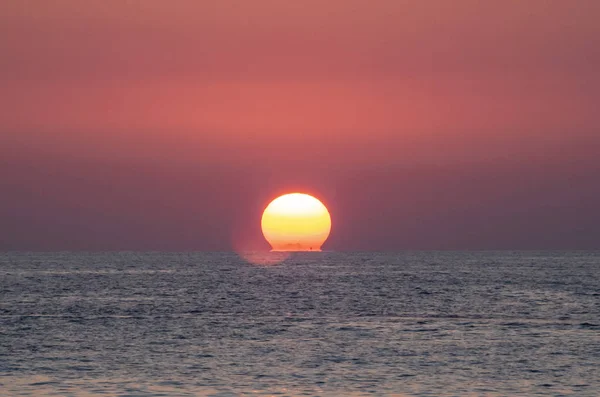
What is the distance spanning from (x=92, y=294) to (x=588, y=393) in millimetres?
73915

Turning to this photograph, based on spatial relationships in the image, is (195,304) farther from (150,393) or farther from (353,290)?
(150,393)

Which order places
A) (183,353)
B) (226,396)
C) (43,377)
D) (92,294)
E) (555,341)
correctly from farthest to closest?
(92,294) < (555,341) < (183,353) < (43,377) < (226,396)

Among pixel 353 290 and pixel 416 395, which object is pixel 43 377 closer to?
pixel 416 395

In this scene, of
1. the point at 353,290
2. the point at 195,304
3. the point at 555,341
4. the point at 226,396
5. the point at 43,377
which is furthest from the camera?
the point at 353,290

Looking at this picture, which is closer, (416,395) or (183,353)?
(416,395)

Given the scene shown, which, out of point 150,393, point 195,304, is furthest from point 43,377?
point 195,304

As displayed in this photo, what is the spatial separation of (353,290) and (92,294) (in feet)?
93.6

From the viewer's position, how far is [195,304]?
87312 mm

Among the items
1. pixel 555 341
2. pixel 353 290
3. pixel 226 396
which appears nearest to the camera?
pixel 226 396

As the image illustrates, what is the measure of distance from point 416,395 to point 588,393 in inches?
250

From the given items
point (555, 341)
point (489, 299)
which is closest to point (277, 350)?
point (555, 341)

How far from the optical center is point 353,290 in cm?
11138

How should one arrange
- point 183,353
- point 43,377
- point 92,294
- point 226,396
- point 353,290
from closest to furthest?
point 226,396, point 43,377, point 183,353, point 92,294, point 353,290

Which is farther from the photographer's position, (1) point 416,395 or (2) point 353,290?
(2) point 353,290
